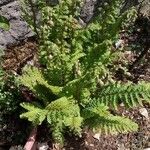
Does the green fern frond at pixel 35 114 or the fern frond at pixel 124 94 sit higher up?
the fern frond at pixel 124 94

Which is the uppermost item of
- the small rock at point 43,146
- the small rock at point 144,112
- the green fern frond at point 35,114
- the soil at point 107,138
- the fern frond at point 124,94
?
the fern frond at point 124,94

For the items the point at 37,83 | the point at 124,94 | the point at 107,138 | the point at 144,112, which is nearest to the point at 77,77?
the point at 37,83

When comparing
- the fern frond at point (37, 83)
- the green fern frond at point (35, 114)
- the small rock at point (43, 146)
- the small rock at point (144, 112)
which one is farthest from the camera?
the small rock at point (144, 112)

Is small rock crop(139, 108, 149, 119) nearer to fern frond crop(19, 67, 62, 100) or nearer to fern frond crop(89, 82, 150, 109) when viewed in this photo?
fern frond crop(89, 82, 150, 109)

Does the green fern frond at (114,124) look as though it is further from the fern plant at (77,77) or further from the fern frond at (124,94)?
the fern frond at (124,94)

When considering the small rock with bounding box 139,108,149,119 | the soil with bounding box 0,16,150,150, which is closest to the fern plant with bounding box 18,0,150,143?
the soil with bounding box 0,16,150,150

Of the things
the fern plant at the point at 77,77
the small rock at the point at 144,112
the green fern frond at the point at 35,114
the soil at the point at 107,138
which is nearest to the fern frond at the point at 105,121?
the fern plant at the point at 77,77

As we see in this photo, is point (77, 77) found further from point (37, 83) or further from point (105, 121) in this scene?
point (105, 121)

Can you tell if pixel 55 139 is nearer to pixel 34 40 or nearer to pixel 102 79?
pixel 102 79

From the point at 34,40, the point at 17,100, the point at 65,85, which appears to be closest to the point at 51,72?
the point at 65,85

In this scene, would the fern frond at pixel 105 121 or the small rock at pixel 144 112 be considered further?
the small rock at pixel 144 112
